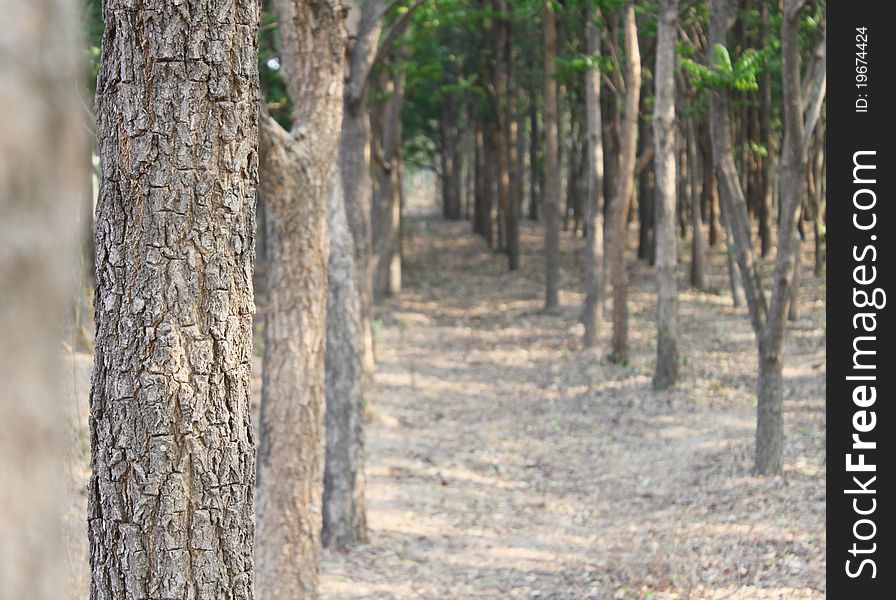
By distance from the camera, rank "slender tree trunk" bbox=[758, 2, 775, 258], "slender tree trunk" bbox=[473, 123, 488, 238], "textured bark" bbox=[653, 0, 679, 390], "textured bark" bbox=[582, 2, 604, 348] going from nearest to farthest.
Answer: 1. "textured bark" bbox=[653, 0, 679, 390]
2. "textured bark" bbox=[582, 2, 604, 348]
3. "slender tree trunk" bbox=[758, 2, 775, 258]
4. "slender tree trunk" bbox=[473, 123, 488, 238]

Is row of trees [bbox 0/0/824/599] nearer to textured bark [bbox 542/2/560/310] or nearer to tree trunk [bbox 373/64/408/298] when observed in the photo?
tree trunk [bbox 373/64/408/298]

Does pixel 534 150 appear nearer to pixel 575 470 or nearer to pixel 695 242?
pixel 695 242

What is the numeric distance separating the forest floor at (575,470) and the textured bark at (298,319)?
42.4 inches

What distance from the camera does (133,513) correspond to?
8.79ft

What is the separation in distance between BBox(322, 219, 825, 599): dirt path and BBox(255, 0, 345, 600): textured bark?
1.72 meters

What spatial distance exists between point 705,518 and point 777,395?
1.40m

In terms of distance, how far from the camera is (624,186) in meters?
13.9

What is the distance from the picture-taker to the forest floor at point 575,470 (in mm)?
6914

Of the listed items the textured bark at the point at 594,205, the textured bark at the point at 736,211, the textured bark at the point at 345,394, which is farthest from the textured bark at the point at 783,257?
the textured bark at the point at 594,205

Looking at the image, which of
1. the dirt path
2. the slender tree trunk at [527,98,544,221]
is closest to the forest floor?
the dirt path

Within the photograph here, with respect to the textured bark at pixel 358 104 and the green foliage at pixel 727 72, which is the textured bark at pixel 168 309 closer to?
the textured bark at pixel 358 104

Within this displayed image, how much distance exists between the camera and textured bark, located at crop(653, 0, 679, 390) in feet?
39.6

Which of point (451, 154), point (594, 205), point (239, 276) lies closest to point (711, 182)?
point (594, 205)
